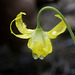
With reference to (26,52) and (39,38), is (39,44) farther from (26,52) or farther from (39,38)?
(26,52)

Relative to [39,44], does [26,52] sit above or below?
below

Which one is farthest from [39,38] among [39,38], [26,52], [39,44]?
[26,52]

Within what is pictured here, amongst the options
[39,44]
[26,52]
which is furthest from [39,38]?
[26,52]

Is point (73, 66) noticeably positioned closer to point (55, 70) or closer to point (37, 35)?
point (55, 70)

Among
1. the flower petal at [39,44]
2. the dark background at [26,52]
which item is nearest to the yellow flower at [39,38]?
the flower petal at [39,44]

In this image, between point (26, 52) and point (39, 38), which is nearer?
point (39, 38)

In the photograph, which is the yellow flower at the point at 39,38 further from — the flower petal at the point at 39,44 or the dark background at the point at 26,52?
the dark background at the point at 26,52

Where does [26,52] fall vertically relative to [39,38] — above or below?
below
